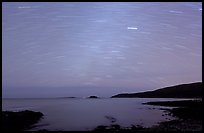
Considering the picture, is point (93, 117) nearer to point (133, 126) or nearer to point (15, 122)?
point (15, 122)

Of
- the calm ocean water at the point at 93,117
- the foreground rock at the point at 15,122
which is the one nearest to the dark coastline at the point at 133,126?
the foreground rock at the point at 15,122

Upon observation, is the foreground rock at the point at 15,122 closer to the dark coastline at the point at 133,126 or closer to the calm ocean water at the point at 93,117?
the dark coastline at the point at 133,126

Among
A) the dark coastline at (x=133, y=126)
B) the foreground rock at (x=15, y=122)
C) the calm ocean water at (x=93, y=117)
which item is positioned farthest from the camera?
the calm ocean water at (x=93, y=117)

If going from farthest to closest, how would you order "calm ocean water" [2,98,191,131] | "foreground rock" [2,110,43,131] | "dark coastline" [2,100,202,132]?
"calm ocean water" [2,98,191,131] → "foreground rock" [2,110,43,131] → "dark coastline" [2,100,202,132]

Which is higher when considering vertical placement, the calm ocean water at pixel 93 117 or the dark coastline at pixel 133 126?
the dark coastline at pixel 133 126

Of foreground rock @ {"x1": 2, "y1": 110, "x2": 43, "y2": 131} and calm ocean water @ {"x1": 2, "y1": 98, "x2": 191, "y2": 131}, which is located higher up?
foreground rock @ {"x1": 2, "y1": 110, "x2": 43, "y2": 131}

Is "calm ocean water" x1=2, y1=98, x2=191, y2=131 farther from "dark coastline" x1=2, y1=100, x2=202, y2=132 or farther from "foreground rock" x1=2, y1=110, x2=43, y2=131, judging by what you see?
"dark coastline" x1=2, y1=100, x2=202, y2=132

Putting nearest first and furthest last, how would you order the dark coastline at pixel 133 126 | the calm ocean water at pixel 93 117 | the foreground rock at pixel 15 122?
the dark coastline at pixel 133 126
the foreground rock at pixel 15 122
the calm ocean water at pixel 93 117

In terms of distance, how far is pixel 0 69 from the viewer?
301 centimetres

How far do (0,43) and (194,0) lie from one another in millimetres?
2302

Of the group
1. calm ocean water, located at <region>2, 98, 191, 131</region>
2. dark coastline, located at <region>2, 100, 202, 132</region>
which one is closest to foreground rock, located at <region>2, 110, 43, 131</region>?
dark coastline, located at <region>2, 100, 202, 132</region>

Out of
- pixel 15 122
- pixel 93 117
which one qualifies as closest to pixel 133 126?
pixel 15 122

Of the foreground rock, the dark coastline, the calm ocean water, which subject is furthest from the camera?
the calm ocean water

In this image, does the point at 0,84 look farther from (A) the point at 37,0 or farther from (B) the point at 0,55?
(A) the point at 37,0
